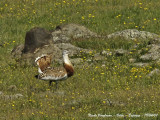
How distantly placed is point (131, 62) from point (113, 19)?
9.29m

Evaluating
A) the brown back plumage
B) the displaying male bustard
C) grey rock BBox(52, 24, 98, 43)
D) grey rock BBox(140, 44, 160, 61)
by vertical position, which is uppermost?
the displaying male bustard

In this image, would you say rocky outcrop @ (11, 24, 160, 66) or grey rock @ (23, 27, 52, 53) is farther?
grey rock @ (23, 27, 52, 53)

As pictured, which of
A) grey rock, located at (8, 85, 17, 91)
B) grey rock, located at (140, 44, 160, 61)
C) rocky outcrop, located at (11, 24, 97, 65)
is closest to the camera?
grey rock, located at (8, 85, 17, 91)

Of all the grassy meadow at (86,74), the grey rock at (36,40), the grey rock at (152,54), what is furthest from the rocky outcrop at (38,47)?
the grey rock at (152,54)

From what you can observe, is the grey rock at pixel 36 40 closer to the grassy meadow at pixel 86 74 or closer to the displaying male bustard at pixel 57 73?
the grassy meadow at pixel 86 74

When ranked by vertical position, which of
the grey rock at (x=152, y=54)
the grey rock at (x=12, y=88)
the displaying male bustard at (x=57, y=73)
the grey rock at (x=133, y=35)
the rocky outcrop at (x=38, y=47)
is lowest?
the grey rock at (x=133, y=35)

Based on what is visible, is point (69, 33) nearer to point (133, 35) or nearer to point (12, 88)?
point (133, 35)

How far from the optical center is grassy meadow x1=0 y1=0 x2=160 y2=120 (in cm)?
1266

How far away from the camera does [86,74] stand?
17.6 meters

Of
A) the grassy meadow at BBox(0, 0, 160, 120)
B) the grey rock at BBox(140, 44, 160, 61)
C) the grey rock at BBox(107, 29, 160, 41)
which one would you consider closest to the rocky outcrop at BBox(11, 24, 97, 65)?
the grassy meadow at BBox(0, 0, 160, 120)

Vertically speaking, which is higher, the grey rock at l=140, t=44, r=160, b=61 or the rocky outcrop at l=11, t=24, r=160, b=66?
the grey rock at l=140, t=44, r=160, b=61

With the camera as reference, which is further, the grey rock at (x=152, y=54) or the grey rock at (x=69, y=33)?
the grey rock at (x=69, y=33)

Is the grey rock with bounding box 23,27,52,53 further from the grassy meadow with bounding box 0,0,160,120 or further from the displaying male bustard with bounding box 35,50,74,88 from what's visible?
the displaying male bustard with bounding box 35,50,74,88

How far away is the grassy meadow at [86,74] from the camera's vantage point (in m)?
12.7
